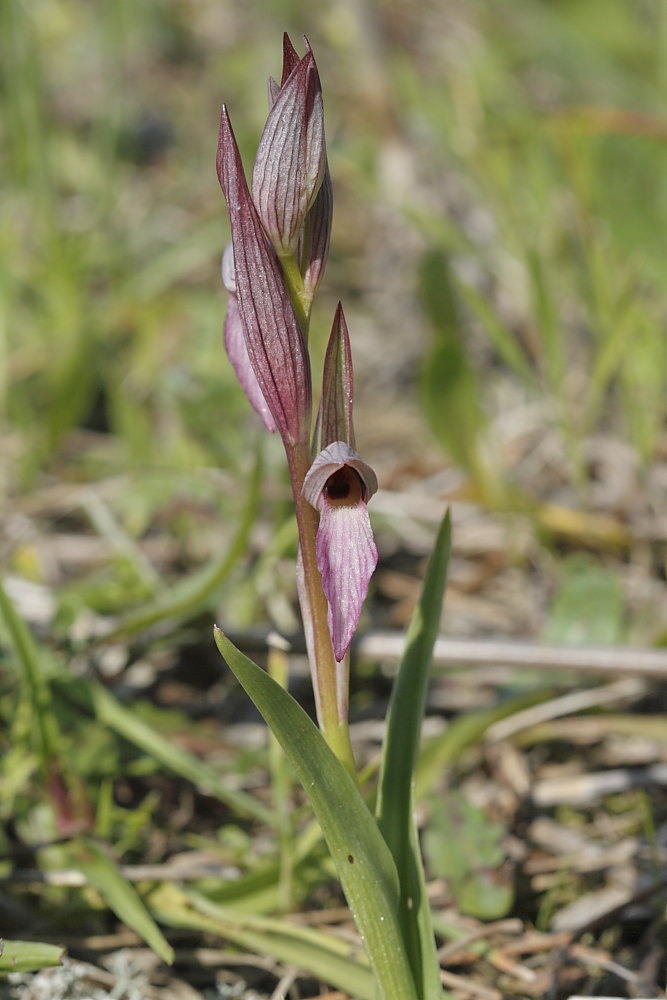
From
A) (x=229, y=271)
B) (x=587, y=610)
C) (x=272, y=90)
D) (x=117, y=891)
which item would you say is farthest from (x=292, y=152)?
(x=587, y=610)

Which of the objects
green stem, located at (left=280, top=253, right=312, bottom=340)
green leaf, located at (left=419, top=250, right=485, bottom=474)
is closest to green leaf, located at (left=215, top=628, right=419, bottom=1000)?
green stem, located at (left=280, top=253, right=312, bottom=340)

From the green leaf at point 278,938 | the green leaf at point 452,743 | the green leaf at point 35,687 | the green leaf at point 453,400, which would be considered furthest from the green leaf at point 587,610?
the green leaf at point 35,687

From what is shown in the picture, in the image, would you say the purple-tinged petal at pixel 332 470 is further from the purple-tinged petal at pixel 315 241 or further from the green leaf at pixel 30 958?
the green leaf at pixel 30 958

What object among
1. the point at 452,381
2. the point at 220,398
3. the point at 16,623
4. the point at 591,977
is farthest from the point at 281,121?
the point at 220,398

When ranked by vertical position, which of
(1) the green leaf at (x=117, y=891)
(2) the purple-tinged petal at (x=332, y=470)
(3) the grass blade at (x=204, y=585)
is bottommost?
(1) the green leaf at (x=117, y=891)

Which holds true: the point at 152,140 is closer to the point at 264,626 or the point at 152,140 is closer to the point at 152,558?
the point at 152,558

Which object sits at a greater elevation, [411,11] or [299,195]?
[411,11]

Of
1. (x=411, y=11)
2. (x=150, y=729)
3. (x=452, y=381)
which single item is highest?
(x=411, y=11)
